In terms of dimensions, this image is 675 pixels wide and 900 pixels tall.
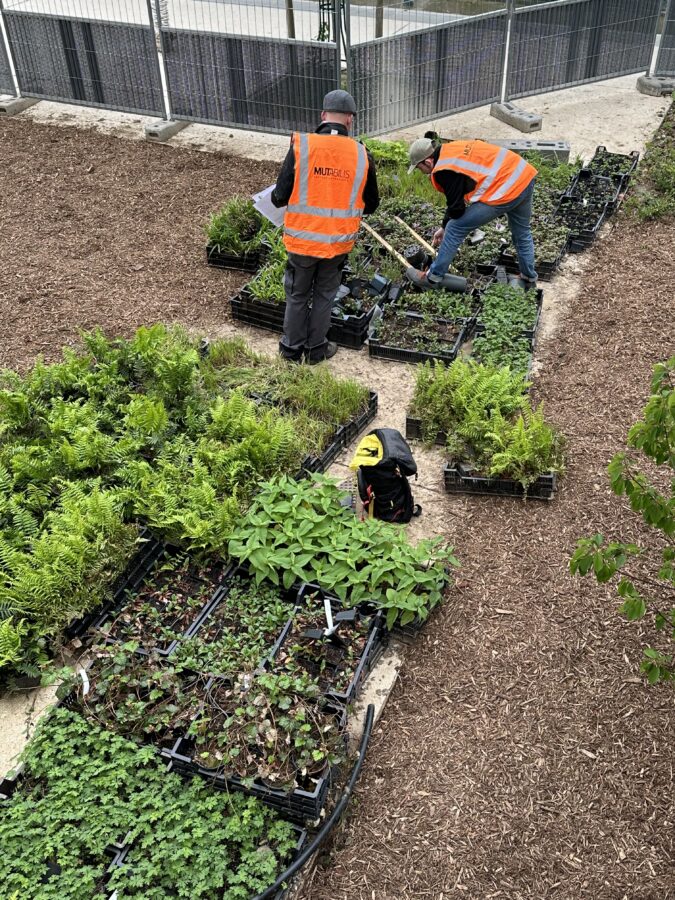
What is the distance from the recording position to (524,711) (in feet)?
15.3

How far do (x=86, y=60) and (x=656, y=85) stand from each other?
8317mm

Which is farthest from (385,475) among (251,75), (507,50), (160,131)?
(507,50)

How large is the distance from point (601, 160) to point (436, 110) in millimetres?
2460

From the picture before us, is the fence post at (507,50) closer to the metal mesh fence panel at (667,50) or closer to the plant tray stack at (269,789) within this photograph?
the metal mesh fence panel at (667,50)

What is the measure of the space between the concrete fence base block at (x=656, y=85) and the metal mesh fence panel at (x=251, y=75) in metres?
4.96

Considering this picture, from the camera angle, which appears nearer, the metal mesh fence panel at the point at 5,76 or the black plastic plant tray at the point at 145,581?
the black plastic plant tray at the point at 145,581

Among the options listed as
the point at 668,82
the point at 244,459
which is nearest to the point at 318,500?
the point at 244,459

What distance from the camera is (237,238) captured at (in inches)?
334

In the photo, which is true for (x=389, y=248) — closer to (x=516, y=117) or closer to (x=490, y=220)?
(x=490, y=220)

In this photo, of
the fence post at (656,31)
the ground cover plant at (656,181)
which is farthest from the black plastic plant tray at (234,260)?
the fence post at (656,31)

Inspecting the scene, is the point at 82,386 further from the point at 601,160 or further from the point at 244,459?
the point at 601,160

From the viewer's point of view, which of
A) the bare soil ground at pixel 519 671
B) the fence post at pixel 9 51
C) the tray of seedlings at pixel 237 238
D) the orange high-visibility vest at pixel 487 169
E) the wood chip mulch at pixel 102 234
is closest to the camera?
the bare soil ground at pixel 519 671

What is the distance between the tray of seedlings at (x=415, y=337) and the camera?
722 cm

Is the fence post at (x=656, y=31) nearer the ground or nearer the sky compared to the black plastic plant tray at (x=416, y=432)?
nearer the sky
